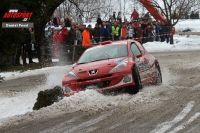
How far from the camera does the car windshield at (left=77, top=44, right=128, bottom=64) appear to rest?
13891 millimetres

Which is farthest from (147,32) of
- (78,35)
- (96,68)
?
(96,68)

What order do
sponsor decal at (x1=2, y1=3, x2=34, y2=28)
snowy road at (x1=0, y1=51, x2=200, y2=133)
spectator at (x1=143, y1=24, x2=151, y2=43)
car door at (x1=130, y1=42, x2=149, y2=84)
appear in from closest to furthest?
snowy road at (x1=0, y1=51, x2=200, y2=133) → sponsor decal at (x1=2, y1=3, x2=34, y2=28) → car door at (x1=130, y1=42, x2=149, y2=84) → spectator at (x1=143, y1=24, x2=151, y2=43)

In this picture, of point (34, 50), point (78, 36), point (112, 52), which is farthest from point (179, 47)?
point (112, 52)

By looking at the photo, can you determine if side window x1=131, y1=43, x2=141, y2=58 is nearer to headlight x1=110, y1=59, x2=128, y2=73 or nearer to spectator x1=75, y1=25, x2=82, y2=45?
headlight x1=110, y1=59, x2=128, y2=73

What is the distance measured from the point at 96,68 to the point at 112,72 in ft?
1.54

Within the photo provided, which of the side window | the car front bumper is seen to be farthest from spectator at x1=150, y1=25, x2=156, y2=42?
the car front bumper

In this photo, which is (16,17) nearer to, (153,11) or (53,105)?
(53,105)

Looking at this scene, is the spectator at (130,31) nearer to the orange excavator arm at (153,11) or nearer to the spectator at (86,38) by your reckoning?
the orange excavator arm at (153,11)

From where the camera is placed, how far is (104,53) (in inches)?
557

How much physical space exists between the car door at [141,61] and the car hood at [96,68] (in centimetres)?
63

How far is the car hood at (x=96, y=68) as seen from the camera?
12477 millimetres

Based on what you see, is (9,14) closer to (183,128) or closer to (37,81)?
(183,128)

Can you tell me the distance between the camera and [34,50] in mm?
25859

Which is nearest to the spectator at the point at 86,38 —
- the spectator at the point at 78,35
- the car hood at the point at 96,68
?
the spectator at the point at 78,35
